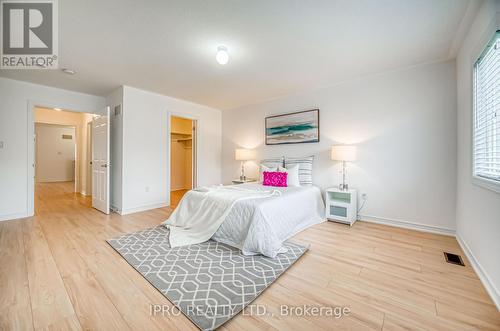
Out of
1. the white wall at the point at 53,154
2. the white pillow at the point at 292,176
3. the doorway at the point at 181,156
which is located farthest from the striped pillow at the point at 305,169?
the white wall at the point at 53,154

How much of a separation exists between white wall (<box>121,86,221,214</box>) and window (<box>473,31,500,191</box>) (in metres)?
4.65

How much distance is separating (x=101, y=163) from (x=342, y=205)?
4.56 metres

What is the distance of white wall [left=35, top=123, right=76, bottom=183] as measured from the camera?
794 centimetres

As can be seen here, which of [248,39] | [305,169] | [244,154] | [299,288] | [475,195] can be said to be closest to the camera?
[299,288]

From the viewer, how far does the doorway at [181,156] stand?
6.29 m

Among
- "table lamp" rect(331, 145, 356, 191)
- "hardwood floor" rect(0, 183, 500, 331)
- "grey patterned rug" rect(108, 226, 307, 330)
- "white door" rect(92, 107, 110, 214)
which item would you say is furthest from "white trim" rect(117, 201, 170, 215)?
"table lamp" rect(331, 145, 356, 191)

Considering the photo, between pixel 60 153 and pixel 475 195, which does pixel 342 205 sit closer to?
pixel 475 195

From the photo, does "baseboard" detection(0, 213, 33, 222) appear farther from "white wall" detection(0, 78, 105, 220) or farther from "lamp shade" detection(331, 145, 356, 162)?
"lamp shade" detection(331, 145, 356, 162)

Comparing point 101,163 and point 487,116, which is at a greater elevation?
point 487,116

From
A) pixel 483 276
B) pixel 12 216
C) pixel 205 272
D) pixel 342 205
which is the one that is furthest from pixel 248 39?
pixel 12 216

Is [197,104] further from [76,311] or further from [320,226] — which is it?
[76,311]

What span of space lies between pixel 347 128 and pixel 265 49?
6.61ft

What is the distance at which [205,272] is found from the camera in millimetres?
1829

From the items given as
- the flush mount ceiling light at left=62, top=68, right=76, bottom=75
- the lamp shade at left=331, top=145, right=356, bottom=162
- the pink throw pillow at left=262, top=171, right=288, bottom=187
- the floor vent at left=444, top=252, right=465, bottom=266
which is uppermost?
the flush mount ceiling light at left=62, top=68, right=76, bottom=75
